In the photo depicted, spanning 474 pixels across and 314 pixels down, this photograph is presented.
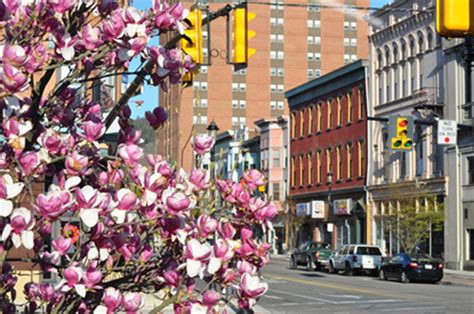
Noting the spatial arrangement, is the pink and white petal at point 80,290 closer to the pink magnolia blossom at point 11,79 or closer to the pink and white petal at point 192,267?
the pink and white petal at point 192,267

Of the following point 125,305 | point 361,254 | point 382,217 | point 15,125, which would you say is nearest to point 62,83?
point 15,125

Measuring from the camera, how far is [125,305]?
4770 mm

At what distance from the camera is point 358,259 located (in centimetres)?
4584

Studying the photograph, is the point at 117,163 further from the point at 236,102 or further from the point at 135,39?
the point at 236,102

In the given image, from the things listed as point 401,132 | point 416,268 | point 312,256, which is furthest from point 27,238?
point 312,256

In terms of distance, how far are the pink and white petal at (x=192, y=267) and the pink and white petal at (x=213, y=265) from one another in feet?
0.19

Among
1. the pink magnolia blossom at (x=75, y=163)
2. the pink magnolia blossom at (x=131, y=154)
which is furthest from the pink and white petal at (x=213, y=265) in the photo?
the pink magnolia blossom at (x=75, y=163)

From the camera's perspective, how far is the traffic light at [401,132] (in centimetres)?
3264

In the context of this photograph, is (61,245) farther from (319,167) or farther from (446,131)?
(319,167)

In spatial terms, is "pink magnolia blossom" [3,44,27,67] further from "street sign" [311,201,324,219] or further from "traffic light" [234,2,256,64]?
"street sign" [311,201,324,219]

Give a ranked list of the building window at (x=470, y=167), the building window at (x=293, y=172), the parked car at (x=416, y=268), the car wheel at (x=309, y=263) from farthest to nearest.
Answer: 1. the building window at (x=293, y=172)
2. the car wheel at (x=309, y=263)
3. the building window at (x=470, y=167)
4. the parked car at (x=416, y=268)

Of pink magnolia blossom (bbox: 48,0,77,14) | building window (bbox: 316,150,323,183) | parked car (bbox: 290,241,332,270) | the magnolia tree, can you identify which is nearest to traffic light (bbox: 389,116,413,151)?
parked car (bbox: 290,241,332,270)

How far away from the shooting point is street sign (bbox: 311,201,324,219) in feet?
224

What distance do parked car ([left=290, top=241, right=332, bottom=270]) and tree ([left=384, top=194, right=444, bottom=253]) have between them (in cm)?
408
